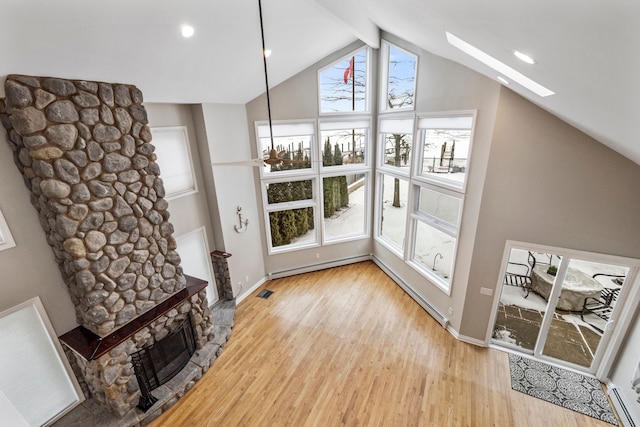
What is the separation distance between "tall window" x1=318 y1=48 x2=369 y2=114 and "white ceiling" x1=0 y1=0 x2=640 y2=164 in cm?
131

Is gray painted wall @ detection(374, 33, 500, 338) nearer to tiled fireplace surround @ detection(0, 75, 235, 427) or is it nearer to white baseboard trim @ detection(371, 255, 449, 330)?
white baseboard trim @ detection(371, 255, 449, 330)

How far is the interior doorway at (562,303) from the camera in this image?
3.65 m

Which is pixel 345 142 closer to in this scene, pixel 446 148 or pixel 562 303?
pixel 446 148

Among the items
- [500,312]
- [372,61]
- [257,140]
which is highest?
[372,61]

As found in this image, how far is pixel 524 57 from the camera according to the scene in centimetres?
190

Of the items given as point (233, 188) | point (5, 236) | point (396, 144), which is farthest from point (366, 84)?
point (5, 236)

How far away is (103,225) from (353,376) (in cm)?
394

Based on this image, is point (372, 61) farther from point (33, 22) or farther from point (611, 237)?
point (33, 22)

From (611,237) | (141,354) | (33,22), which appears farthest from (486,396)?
(33,22)

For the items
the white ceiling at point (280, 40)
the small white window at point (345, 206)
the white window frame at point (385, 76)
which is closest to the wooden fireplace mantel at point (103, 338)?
the white ceiling at point (280, 40)

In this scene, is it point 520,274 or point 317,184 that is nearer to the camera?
point 520,274

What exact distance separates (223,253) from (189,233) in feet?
2.51

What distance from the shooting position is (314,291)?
6266 mm

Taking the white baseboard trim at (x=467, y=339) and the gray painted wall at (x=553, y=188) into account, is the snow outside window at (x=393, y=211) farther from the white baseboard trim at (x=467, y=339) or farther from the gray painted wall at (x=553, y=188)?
the gray painted wall at (x=553, y=188)
